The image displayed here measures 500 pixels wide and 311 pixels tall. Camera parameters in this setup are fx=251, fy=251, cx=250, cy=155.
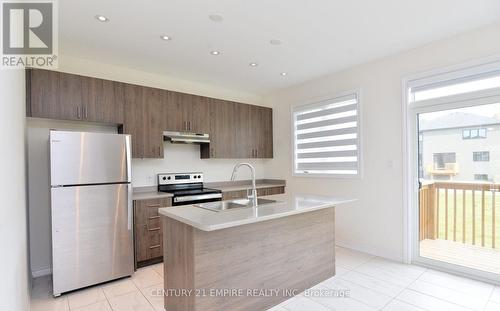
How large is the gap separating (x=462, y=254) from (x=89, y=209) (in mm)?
4326

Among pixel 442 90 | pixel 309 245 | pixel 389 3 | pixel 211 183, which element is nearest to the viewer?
pixel 389 3

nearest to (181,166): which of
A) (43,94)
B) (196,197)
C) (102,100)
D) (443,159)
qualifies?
(196,197)

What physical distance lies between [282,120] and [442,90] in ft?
8.39

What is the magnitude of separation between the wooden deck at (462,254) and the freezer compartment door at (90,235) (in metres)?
3.70

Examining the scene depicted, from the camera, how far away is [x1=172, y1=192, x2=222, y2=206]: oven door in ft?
11.5

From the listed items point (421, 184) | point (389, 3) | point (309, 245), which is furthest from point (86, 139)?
point (421, 184)

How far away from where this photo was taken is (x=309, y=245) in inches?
105

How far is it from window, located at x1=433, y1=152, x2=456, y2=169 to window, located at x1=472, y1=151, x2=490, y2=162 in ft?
0.62

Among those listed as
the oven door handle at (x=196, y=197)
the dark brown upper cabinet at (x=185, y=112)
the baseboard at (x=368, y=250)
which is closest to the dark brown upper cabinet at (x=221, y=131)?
the dark brown upper cabinet at (x=185, y=112)

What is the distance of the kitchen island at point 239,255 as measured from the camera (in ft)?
6.25

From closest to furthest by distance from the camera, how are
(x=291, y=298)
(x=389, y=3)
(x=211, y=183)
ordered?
(x=389, y=3) → (x=291, y=298) → (x=211, y=183)

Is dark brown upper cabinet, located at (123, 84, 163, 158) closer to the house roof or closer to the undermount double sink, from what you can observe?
the undermount double sink

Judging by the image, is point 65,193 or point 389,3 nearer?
point 389,3

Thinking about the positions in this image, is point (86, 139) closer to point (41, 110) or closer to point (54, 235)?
point (41, 110)
